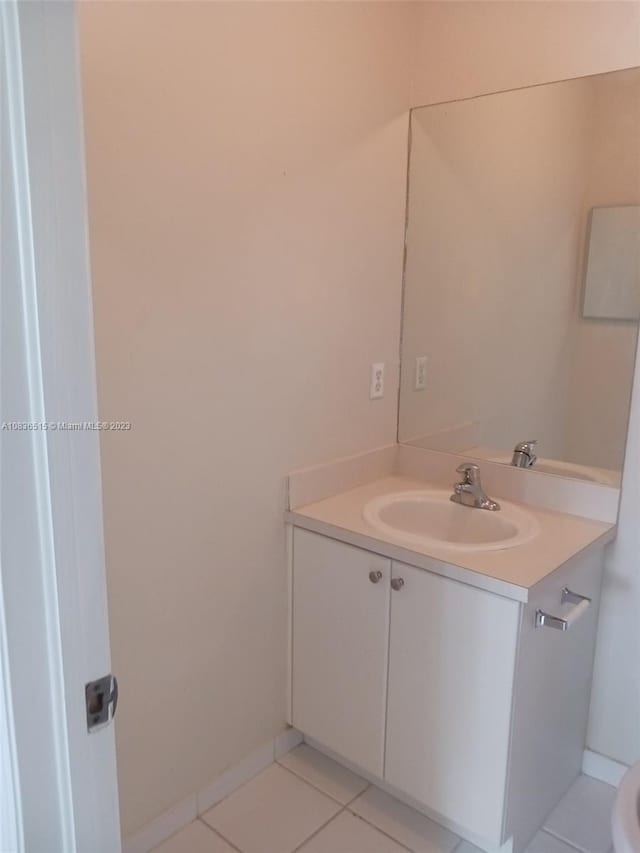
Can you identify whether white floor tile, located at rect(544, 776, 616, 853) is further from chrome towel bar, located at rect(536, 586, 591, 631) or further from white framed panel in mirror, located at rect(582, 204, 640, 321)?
white framed panel in mirror, located at rect(582, 204, 640, 321)

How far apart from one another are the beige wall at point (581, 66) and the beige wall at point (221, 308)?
5.2 inches

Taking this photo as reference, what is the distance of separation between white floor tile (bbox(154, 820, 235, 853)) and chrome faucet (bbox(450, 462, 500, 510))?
1.09 metres

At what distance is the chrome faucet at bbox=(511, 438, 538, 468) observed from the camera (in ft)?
6.16

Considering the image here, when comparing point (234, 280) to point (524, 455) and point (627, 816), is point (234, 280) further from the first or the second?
point (627, 816)

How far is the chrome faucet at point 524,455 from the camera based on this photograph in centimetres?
188

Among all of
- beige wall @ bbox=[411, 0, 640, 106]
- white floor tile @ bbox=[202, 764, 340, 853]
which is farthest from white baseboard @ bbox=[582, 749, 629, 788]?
beige wall @ bbox=[411, 0, 640, 106]

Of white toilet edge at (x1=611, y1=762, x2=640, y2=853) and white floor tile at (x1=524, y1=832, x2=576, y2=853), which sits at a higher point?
white toilet edge at (x1=611, y1=762, x2=640, y2=853)

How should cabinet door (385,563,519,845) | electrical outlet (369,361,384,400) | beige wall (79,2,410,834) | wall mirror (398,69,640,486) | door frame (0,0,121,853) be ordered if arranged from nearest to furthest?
door frame (0,0,121,853) < beige wall (79,2,410,834) < cabinet door (385,563,519,845) < wall mirror (398,69,640,486) < electrical outlet (369,361,384,400)

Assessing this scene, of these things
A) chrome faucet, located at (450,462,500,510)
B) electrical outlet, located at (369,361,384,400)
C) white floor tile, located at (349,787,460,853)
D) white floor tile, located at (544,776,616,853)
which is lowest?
white floor tile, located at (349,787,460,853)

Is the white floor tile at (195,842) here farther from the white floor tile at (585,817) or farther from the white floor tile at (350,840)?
the white floor tile at (585,817)

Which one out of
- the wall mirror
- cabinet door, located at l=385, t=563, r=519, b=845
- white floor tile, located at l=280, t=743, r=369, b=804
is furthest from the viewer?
white floor tile, located at l=280, t=743, r=369, b=804

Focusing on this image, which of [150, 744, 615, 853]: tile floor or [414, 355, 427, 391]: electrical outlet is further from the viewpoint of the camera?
[414, 355, 427, 391]: electrical outlet

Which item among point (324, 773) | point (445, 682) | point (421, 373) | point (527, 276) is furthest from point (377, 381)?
point (324, 773)

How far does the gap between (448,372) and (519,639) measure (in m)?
0.93
